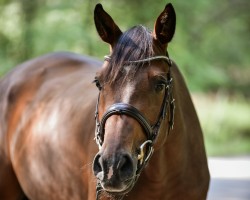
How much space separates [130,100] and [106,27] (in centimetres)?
58

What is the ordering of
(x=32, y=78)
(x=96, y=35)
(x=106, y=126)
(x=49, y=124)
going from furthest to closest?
(x=96, y=35) < (x=32, y=78) < (x=49, y=124) < (x=106, y=126)

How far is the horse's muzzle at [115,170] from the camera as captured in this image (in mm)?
2975

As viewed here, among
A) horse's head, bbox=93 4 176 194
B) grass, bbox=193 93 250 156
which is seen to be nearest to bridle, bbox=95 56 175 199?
horse's head, bbox=93 4 176 194

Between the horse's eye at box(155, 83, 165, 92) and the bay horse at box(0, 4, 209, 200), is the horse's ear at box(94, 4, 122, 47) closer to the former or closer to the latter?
the bay horse at box(0, 4, 209, 200)

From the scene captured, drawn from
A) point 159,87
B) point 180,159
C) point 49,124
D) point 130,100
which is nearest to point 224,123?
point 49,124

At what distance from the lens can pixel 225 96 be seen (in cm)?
2128

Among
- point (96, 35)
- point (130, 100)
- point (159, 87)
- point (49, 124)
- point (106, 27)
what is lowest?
point (130, 100)

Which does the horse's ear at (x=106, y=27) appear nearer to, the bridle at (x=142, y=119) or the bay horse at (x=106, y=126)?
the bay horse at (x=106, y=126)

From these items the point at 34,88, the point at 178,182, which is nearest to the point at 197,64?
the point at 34,88

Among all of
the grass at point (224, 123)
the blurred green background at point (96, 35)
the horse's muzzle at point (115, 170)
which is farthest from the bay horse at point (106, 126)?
the grass at point (224, 123)

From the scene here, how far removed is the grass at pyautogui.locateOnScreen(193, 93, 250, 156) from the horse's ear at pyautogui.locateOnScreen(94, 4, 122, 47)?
1143 cm

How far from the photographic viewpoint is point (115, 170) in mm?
2973

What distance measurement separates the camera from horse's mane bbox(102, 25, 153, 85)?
3.27m

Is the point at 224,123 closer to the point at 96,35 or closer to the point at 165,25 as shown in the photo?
the point at 96,35
